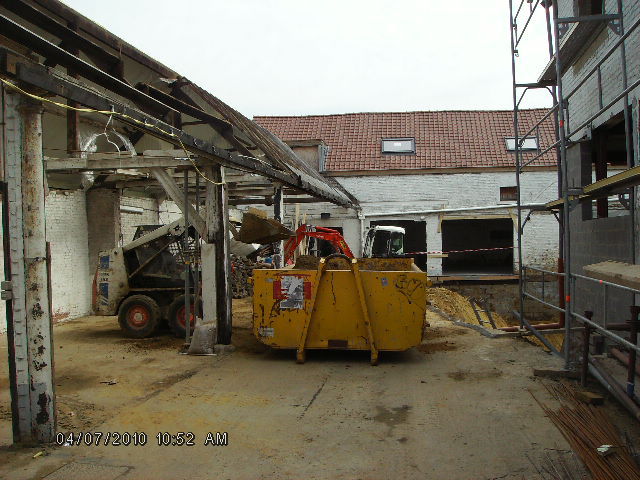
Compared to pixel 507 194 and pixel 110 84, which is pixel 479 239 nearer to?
pixel 507 194

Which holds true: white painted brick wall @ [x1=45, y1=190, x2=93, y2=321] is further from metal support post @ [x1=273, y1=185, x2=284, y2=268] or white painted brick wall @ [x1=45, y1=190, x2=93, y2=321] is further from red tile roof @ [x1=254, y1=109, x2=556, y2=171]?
red tile roof @ [x1=254, y1=109, x2=556, y2=171]

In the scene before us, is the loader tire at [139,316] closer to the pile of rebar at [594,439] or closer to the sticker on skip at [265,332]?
the sticker on skip at [265,332]

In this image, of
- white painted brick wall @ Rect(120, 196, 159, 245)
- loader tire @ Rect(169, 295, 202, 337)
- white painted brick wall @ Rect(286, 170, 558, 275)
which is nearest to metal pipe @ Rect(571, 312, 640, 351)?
loader tire @ Rect(169, 295, 202, 337)

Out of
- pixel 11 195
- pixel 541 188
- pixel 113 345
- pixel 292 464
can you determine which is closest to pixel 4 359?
pixel 113 345

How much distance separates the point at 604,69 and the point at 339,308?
507 centimetres

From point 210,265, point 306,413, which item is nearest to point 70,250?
point 210,265

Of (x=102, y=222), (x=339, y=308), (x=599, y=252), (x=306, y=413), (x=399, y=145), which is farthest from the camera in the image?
(x=399, y=145)

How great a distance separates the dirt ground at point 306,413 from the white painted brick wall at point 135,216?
15.4 feet

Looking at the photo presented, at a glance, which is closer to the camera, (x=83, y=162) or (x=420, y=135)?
(x=83, y=162)

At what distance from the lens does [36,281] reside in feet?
14.6

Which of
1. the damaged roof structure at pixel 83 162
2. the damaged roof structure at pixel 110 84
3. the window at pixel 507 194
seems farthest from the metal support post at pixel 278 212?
the window at pixel 507 194

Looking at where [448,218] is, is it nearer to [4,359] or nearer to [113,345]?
[113,345]

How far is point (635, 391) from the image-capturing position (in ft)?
16.3

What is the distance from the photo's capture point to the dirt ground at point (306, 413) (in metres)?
4.07
